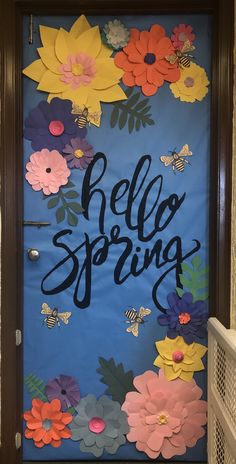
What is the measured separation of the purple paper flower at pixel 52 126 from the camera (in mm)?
1977

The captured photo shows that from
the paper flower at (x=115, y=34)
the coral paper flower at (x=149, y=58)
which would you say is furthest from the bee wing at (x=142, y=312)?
the paper flower at (x=115, y=34)

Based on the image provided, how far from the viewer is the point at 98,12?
1.95 m

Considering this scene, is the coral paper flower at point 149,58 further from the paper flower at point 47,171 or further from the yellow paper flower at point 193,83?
the paper flower at point 47,171

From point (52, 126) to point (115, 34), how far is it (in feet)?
1.51

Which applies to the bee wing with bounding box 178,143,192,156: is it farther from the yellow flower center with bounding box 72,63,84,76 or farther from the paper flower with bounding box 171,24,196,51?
the yellow flower center with bounding box 72,63,84,76

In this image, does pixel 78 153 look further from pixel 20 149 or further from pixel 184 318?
pixel 184 318

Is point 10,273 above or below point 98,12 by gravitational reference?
below

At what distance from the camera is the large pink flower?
199 cm

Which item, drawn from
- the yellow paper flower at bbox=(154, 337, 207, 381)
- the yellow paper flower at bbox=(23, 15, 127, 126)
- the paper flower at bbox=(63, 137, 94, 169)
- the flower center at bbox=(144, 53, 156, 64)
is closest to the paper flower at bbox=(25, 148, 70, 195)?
the paper flower at bbox=(63, 137, 94, 169)

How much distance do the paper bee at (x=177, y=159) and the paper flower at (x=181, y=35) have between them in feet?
1.39

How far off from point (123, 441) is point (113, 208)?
3.24ft

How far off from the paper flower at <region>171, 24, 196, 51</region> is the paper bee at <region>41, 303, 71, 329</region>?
1.21m

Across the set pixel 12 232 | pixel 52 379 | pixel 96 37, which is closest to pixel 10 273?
pixel 12 232

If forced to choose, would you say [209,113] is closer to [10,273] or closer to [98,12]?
[98,12]
